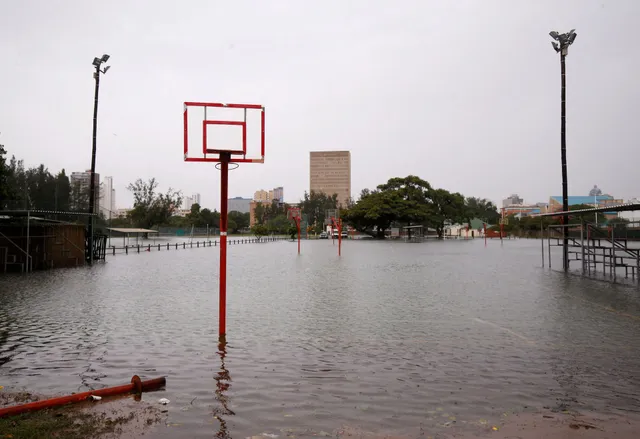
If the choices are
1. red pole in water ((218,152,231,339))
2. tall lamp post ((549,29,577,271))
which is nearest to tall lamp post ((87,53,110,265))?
red pole in water ((218,152,231,339))

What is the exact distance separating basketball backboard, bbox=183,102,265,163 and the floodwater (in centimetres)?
301

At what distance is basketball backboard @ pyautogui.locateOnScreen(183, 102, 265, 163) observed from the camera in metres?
7.72

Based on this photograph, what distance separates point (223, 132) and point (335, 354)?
3820 mm

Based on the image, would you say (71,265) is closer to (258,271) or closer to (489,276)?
(258,271)

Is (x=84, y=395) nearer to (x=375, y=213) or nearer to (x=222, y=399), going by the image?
(x=222, y=399)

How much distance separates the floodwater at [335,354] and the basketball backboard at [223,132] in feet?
9.88

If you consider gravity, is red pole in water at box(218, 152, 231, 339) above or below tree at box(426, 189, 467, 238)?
below

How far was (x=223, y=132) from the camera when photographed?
781 centimetres

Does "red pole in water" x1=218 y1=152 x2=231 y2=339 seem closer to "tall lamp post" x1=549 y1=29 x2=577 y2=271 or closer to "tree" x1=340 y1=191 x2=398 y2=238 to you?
"tall lamp post" x1=549 y1=29 x2=577 y2=271

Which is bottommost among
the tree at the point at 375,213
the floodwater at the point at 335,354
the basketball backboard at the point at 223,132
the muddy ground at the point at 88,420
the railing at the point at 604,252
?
the floodwater at the point at 335,354

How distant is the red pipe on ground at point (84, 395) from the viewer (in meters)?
4.47

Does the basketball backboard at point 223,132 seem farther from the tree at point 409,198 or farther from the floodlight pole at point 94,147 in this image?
the tree at point 409,198

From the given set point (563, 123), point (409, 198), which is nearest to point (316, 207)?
point (409, 198)

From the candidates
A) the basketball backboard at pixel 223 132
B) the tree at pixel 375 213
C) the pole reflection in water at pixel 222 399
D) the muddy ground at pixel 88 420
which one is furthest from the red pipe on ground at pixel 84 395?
the tree at pixel 375 213
